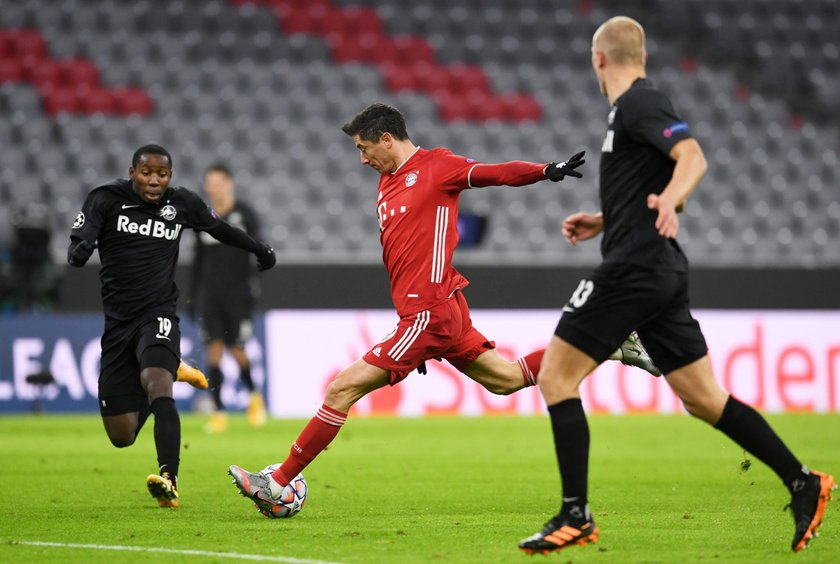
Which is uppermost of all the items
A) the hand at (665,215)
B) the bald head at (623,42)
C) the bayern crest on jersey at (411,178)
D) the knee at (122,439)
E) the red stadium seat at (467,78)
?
the red stadium seat at (467,78)

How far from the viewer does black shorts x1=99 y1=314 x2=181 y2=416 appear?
721 cm

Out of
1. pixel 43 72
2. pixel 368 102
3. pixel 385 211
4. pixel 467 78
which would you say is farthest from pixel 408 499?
pixel 467 78

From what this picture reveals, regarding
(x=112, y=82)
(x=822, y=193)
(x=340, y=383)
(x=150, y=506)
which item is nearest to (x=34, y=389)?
(x=112, y=82)

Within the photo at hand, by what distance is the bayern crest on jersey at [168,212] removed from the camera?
24.2 ft

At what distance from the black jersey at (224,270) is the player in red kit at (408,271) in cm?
646

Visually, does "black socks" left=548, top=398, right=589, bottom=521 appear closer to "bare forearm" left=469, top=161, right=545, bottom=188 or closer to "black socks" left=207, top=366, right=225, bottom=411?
"bare forearm" left=469, top=161, right=545, bottom=188

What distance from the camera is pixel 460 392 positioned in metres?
15.4

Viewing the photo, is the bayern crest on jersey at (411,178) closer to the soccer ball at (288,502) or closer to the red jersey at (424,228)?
the red jersey at (424,228)

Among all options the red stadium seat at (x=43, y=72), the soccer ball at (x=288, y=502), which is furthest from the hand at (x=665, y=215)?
the red stadium seat at (x=43, y=72)

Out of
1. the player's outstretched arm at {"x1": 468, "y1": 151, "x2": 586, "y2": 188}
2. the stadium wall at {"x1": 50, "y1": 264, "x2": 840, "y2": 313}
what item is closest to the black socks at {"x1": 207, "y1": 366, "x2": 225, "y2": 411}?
the stadium wall at {"x1": 50, "y1": 264, "x2": 840, "y2": 313}

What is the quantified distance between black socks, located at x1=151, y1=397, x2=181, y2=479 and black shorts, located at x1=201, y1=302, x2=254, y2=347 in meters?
6.09

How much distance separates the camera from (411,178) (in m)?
6.70

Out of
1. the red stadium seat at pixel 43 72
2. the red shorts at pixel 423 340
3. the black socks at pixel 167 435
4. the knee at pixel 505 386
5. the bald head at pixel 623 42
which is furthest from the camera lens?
the red stadium seat at pixel 43 72

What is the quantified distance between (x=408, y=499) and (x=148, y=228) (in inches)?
85.4
